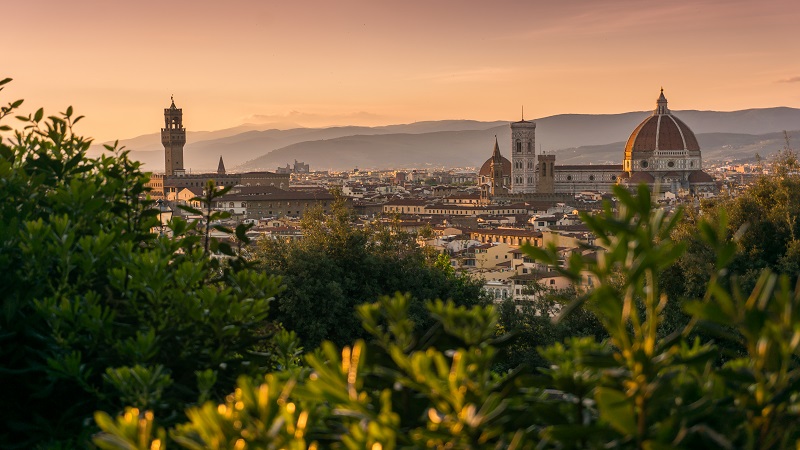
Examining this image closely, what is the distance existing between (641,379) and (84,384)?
2290 mm

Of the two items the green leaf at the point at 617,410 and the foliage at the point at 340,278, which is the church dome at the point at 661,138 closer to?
the foliage at the point at 340,278

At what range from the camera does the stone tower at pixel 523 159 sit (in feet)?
380

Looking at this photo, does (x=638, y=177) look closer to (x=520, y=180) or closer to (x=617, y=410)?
(x=520, y=180)

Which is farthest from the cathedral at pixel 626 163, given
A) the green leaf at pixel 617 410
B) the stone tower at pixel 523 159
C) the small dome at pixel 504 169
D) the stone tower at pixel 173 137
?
the green leaf at pixel 617 410

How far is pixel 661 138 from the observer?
116m

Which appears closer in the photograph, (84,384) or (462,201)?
(84,384)

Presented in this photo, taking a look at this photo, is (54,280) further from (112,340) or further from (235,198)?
(235,198)

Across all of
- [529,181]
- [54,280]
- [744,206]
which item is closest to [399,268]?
[744,206]

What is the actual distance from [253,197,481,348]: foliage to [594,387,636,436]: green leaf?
14.0 m

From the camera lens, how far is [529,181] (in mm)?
116312

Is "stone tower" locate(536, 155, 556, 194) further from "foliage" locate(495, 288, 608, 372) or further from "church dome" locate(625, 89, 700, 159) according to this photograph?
"foliage" locate(495, 288, 608, 372)

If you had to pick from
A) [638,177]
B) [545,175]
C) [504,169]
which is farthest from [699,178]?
[504,169]

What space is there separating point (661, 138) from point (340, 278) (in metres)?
103

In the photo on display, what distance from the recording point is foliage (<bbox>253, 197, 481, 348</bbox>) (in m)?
16.7
